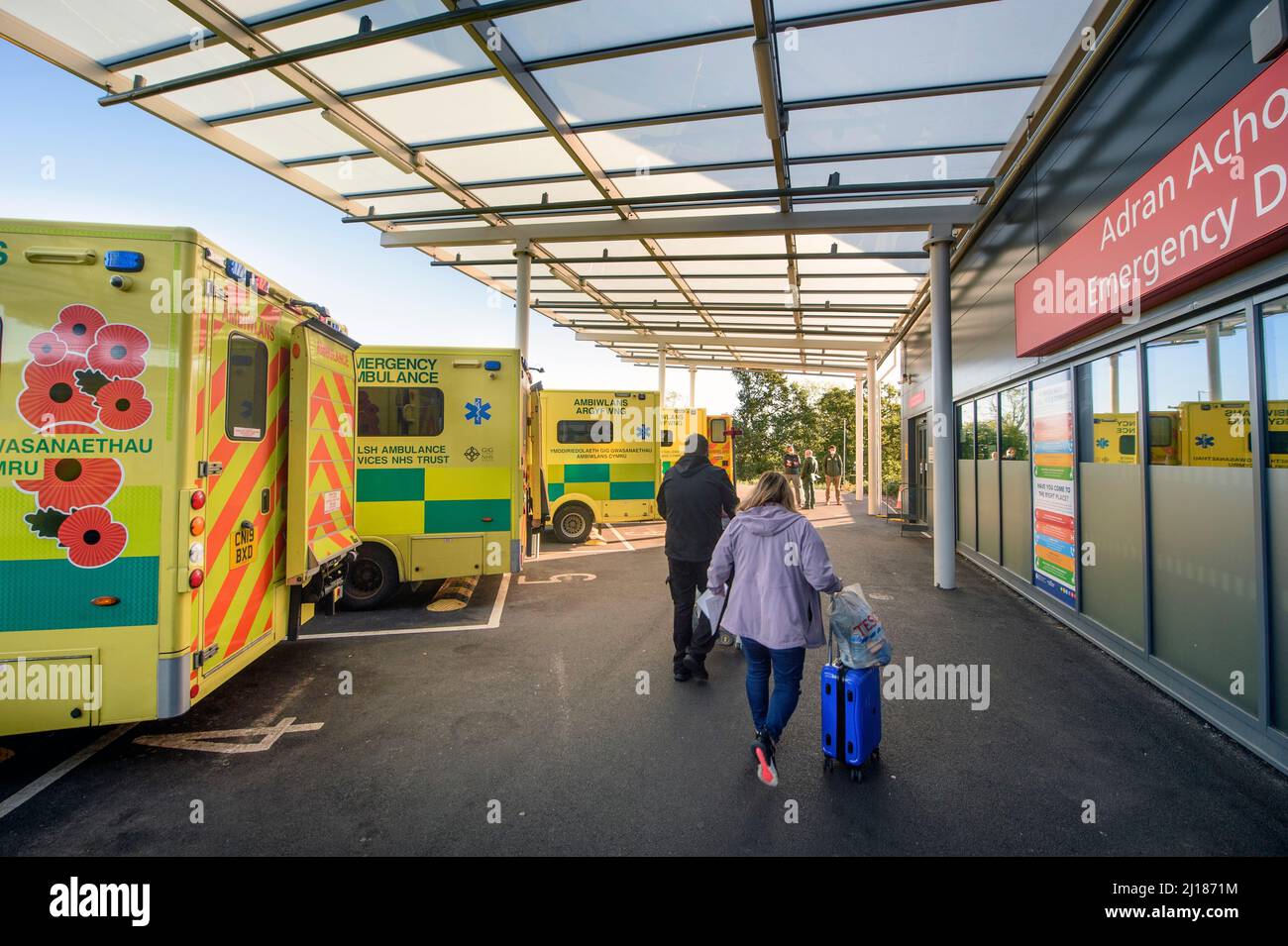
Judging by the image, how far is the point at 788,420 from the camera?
27797 mm

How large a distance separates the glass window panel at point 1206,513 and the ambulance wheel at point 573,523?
330 inches

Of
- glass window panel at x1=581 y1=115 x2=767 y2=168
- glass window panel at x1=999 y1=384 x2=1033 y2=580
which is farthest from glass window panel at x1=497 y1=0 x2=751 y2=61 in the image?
glass window panel at x1=999 y1=384 x2=1033 y2=580

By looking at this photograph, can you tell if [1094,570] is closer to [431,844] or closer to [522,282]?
[431,844]

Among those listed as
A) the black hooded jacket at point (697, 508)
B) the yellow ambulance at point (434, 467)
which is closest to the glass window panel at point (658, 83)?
the yellow ambulance at point (434, 467)

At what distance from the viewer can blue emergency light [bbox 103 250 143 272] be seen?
2869 mm

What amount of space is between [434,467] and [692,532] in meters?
3.38

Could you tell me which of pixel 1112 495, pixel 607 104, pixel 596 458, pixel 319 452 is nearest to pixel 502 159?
pixel 607 104

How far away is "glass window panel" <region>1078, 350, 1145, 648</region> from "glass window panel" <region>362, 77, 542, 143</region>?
6.18 m

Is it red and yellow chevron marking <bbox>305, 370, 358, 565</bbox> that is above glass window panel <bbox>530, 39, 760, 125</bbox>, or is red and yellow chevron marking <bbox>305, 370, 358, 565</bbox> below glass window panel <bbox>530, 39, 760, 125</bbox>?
below

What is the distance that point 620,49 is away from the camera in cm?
496

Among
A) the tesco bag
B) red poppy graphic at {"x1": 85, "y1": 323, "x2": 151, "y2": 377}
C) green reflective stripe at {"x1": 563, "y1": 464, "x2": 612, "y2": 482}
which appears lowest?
the tesco bag

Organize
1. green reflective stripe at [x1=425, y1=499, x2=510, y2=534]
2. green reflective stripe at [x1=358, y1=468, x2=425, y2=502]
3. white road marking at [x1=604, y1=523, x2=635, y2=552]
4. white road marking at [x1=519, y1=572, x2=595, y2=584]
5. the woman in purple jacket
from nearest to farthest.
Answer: the woman in purple jacket
green reflective stripe at [x1=358, y1=468, x2=425, y2=502]
green reflective stripe at [x1=425, y1=499, x2=510, y2=534]
white road marking at [x1=519, y1=572, x2=595, y2=584]
white road marking at [x1=604, y1=523, x2=635, y2=552]

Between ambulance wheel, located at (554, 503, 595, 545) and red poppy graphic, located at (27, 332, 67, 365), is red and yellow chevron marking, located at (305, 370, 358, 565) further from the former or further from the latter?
ambulance wheel, located at (554, 503, 595, 545)
